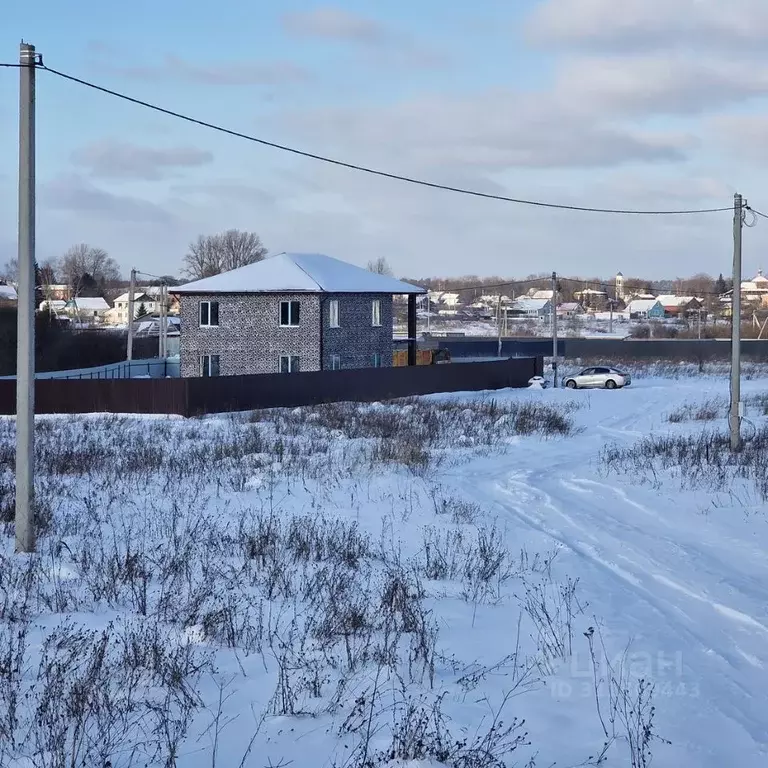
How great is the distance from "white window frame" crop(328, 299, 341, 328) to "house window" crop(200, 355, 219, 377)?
550 centimetres

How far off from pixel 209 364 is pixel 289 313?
15.0 ft

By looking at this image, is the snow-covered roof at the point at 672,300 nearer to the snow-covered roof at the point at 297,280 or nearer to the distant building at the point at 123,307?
the distant building at the point at 123,307

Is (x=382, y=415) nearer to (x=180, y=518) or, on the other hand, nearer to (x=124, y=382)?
(x=124, y=382)

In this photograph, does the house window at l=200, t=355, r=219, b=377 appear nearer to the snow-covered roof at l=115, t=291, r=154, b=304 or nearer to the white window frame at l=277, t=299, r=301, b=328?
the white window frame at l=277, t=299, r=301, b=328

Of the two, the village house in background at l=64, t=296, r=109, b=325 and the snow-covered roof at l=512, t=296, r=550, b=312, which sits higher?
the snow-covered roof at l=512, t=296, r=550, b=312

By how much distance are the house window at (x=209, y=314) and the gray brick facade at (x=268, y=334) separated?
0.56 feet

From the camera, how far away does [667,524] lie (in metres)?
12.0

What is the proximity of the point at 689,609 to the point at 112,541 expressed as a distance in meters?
6.02

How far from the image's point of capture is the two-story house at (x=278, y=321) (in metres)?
42.5

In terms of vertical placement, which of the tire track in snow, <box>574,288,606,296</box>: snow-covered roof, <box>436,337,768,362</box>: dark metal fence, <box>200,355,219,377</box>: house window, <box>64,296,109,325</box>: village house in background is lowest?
the tire track in snow

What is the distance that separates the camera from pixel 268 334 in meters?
43.0

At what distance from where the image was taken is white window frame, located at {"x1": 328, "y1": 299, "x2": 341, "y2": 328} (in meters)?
43.0

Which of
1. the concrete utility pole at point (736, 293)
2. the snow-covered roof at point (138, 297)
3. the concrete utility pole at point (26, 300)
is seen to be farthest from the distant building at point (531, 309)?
the concrete utility pole at point (26, 300)

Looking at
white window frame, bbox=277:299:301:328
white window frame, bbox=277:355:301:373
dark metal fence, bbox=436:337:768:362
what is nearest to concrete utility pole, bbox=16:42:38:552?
white window frame, bbox=277:299:301:328
